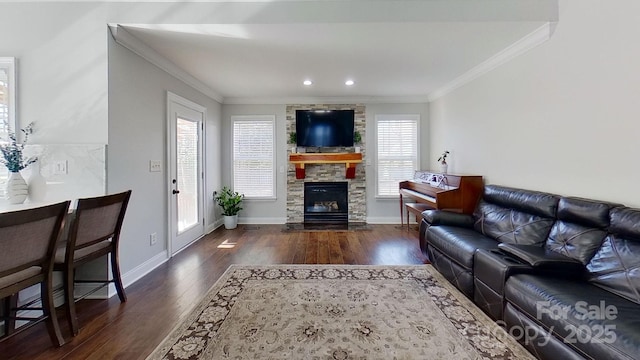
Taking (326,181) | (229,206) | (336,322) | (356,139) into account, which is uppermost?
(356,139)

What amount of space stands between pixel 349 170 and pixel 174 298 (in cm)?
370

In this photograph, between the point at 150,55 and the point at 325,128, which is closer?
the point at 150,55

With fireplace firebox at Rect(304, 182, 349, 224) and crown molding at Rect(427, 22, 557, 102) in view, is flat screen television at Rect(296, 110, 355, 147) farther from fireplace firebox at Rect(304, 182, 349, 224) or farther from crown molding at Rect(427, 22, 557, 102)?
crown molding at Rect(427, 22, 557, 102)

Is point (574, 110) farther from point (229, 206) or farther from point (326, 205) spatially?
point (229, 206)

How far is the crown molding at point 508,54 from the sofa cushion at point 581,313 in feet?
7.72

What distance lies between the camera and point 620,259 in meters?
1.79

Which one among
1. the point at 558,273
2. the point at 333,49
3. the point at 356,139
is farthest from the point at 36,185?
the point at 356,139

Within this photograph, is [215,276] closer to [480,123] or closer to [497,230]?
[497,230]

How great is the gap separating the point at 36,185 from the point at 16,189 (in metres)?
0.16

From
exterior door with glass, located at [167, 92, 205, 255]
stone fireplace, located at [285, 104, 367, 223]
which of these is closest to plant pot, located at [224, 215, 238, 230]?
exterior door with glass, located at [167, 92, 205, 255]

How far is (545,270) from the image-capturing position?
1909 mm

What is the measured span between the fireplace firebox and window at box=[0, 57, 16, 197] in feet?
13.3

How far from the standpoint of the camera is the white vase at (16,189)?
92.6 inches

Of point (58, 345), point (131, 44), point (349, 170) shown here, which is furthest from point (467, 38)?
point (58, 345)
